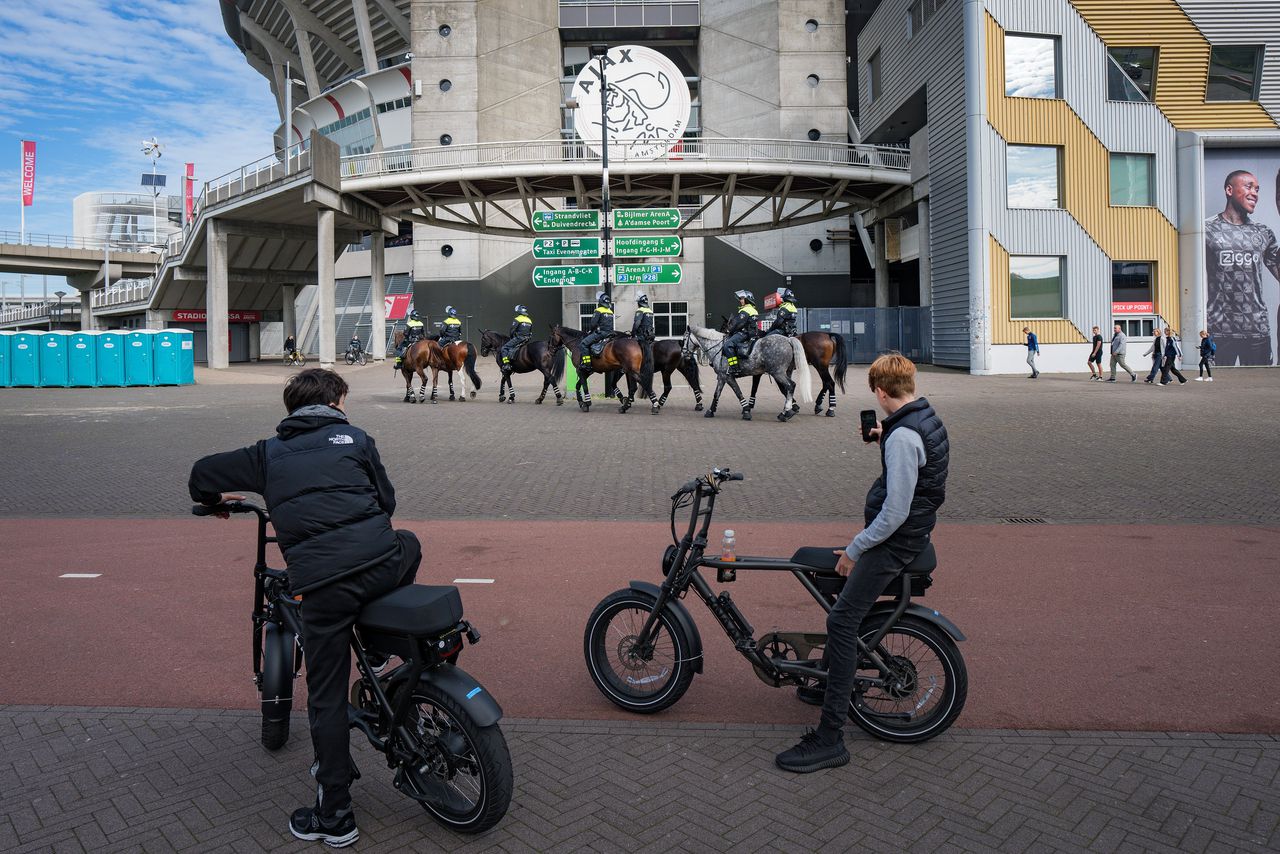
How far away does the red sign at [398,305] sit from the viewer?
5648cm

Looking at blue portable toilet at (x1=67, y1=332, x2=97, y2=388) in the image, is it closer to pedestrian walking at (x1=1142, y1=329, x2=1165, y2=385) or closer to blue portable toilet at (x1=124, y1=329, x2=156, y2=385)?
blue portable toilet at (x1=124, y1=329, x2=156, y2=385)

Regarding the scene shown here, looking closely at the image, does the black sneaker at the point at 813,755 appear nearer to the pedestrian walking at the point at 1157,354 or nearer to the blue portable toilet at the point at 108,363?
the pedestrian walking at the point at 1157,354

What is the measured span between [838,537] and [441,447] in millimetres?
8163

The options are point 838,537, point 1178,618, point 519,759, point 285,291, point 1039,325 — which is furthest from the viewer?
point 285,291

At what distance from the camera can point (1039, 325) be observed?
3241cm

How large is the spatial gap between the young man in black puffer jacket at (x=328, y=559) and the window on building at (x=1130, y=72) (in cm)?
3588

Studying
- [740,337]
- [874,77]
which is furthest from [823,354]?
[874,77]

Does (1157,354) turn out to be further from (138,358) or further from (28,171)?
(28,171)

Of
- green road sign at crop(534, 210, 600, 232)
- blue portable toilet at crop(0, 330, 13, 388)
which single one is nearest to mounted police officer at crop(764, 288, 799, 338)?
green road sign at crop(534, 210, 600, 232)

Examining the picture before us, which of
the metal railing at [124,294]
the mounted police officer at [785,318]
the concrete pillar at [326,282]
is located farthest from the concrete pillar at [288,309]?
the mounted police officer at [785,318]

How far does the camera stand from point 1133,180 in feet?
109

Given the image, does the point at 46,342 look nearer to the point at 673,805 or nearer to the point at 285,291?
the point at 285,291

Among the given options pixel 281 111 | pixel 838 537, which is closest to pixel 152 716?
pixel 838 537

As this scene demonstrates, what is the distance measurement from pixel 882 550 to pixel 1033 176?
32.4m
